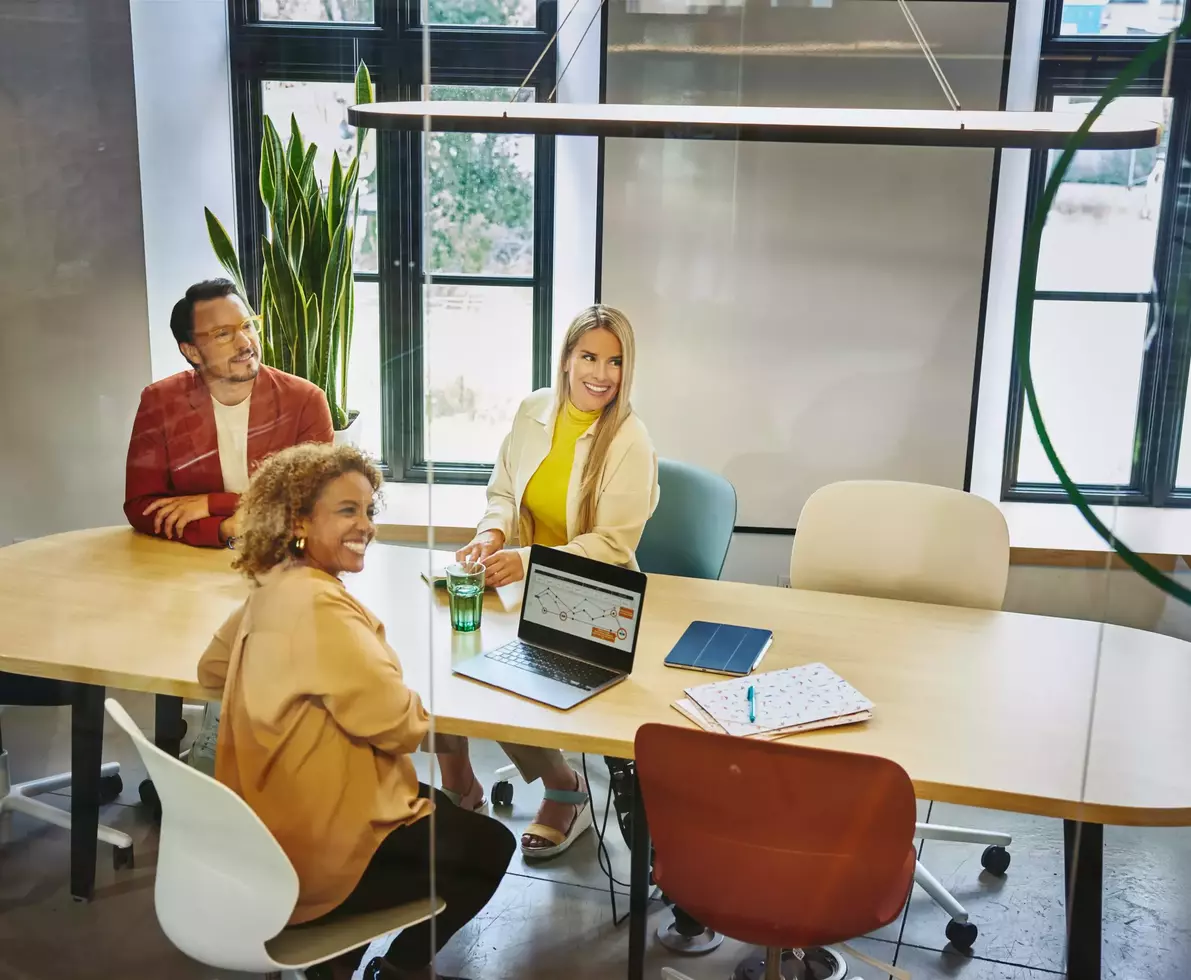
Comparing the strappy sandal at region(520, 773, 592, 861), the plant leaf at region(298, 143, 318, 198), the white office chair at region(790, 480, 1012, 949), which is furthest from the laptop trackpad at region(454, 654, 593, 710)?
the plant leaf at region(298, 143, 318, 198)

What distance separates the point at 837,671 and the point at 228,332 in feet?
3.83

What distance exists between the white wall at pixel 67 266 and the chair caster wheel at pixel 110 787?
0.44m

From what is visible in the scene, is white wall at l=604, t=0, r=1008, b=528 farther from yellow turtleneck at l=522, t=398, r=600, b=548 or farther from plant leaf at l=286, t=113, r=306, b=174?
plant leaf at l=286, t=113, r=306, b=174

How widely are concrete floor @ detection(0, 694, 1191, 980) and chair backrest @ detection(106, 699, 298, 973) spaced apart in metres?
0.11

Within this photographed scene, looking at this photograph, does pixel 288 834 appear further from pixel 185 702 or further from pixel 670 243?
pixel 670 243

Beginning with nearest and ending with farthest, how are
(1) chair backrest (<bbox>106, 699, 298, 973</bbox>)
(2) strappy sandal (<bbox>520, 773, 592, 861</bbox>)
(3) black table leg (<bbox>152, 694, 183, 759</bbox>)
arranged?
(1) chair backrest (<bbox>106, 699, 298, 973</bbox>) → (3) black table leg (<bbox>152, 694, 183, 759</bbox>) → (2) strappy sandal (<bbox>520, 773, 592, 861</bbox>)

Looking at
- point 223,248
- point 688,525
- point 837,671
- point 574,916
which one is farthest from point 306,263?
point 574,916

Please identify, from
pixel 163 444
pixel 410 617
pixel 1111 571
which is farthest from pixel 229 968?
pixel 1111 571

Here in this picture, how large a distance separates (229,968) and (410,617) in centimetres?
62

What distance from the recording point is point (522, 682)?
1852mm

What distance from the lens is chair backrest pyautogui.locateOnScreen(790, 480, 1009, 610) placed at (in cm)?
210

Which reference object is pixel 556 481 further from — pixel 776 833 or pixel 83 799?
pixel 83 799

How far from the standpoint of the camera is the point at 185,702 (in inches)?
68.1

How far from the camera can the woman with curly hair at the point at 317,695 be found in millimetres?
1614
